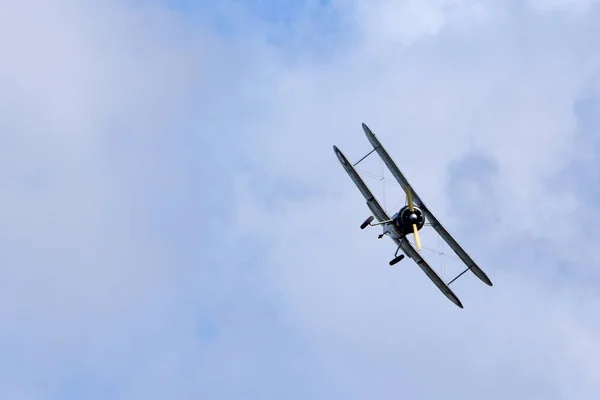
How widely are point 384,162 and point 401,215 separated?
407 centimetres

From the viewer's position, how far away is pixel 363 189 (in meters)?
104

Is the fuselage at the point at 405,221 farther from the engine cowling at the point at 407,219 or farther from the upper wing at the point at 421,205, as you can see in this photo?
the upper wing at the point at 421,205

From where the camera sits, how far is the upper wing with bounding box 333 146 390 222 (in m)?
102

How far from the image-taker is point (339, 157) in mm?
102562

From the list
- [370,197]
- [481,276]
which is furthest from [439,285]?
[370,197]

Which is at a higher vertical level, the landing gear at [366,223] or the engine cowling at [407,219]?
the landing gear at [366,223]

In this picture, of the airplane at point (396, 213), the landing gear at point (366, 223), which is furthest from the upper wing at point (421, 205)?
the landing gear at point (366, 223)

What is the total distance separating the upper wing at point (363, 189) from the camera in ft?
336

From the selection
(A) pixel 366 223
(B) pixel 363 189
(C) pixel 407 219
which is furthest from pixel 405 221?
(B) pixel 363 189

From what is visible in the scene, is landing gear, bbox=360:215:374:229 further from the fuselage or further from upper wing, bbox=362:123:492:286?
upper wing, bbox=362:123:492:286

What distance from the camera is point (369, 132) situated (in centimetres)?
10412

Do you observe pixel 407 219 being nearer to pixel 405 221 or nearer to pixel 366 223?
pixel 405 221

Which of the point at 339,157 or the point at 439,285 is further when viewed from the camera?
the point at 439,285

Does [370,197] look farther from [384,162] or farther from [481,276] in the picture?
[481,276]
